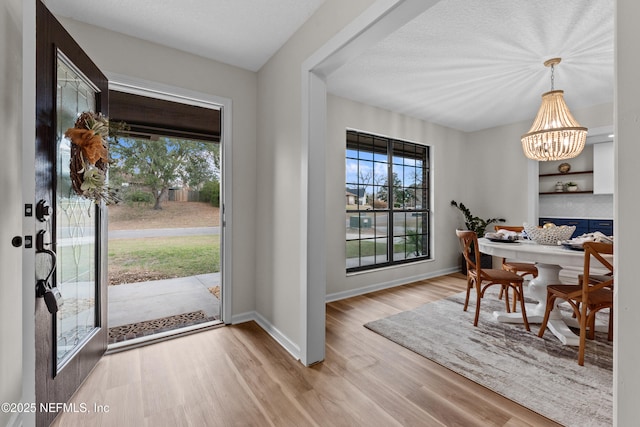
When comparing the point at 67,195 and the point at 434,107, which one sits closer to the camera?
the point at 67,195

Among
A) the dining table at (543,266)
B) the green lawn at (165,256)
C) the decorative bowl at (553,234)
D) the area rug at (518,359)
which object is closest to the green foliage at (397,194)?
the dining table at (543,266)

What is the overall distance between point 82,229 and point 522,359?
3394 mm

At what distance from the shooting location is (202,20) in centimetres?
216

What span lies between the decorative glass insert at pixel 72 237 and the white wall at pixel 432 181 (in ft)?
7.61

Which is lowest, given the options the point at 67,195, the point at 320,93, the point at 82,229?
the point at 82,229

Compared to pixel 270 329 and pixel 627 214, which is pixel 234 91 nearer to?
pixel 270 329

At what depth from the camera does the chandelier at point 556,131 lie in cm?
272

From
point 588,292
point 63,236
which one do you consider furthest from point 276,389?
point 588,292

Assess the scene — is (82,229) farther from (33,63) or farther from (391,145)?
(391,145)

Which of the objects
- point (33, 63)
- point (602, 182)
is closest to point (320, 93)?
point (33, 63)

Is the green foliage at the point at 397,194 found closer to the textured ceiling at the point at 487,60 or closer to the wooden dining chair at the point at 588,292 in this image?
the textured ceiling at the point at 487,60

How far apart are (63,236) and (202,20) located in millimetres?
1835

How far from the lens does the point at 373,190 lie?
4.13 meters

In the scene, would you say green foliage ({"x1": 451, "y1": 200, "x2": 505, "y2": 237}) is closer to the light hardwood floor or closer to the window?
the window
